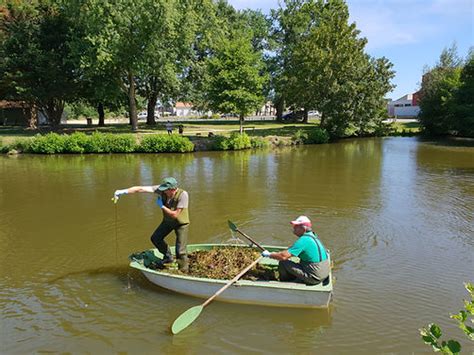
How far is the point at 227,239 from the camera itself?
1238 centimetres

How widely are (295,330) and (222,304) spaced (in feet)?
5.03

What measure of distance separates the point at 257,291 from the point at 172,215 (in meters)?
2.21

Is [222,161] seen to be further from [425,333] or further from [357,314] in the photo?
[425,333]

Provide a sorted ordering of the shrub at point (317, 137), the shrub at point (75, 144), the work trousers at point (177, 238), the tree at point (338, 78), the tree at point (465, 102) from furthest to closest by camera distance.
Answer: the tree at point (465, 102) < the tree at point (338, 78) < the shrub at point (317, 137) < the shrub at point (75, 144) < the work trousers at point (177, 238)

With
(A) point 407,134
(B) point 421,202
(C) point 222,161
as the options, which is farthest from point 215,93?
(A) point 407,134

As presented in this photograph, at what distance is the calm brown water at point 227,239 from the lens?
7.37 meters

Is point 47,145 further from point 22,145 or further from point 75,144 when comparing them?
point 22,145

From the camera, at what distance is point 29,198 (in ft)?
58.4

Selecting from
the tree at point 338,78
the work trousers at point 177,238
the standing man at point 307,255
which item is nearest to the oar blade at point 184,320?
the standing man at point 307,255

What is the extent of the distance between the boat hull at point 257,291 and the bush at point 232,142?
25.9 m

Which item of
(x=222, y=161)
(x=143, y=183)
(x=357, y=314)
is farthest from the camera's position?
(x=222, y=161)

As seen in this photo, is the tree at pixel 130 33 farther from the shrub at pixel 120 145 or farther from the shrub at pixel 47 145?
the shrub at pixel 47 145

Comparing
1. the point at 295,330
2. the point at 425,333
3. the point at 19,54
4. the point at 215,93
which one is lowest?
the point at 295,330

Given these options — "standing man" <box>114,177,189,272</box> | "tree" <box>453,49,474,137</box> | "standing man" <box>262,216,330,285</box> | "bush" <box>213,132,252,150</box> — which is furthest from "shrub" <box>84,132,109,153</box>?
"tree" <box>453,49,474,137</box>
